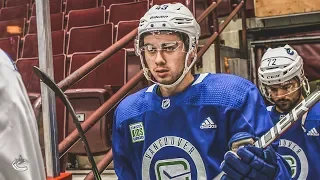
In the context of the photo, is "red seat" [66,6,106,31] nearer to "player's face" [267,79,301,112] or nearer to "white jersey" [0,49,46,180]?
"player's face" [267,79,301,112]

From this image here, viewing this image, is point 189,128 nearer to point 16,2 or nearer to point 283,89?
point 283,89

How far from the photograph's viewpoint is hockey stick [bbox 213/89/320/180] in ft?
3.54

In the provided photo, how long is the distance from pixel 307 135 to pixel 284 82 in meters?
0.26

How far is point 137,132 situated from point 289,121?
17.4 inches

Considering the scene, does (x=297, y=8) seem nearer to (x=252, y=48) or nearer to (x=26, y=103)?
(x=252, y=48)

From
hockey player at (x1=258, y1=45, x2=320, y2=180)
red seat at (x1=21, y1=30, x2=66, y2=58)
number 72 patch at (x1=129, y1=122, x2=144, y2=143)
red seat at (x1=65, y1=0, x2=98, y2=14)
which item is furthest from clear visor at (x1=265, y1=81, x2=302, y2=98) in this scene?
red seat at (x1=65, y1=0, x2=98, y2=14)

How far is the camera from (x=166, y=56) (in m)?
1.32

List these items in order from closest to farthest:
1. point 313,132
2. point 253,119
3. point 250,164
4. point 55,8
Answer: point 250,164 < point 253,119 < point 313,132 < point 55,8

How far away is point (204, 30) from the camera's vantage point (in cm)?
322

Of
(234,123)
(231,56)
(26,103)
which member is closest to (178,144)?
(234,123)

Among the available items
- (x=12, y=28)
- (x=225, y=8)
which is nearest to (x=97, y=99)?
(x=225, y=8)

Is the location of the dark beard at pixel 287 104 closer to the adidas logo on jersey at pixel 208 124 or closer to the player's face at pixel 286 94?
the player's face at pixel 286 94

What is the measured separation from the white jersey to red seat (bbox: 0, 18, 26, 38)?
11.7 ft

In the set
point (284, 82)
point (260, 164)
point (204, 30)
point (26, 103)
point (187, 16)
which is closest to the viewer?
point (26, 103)
